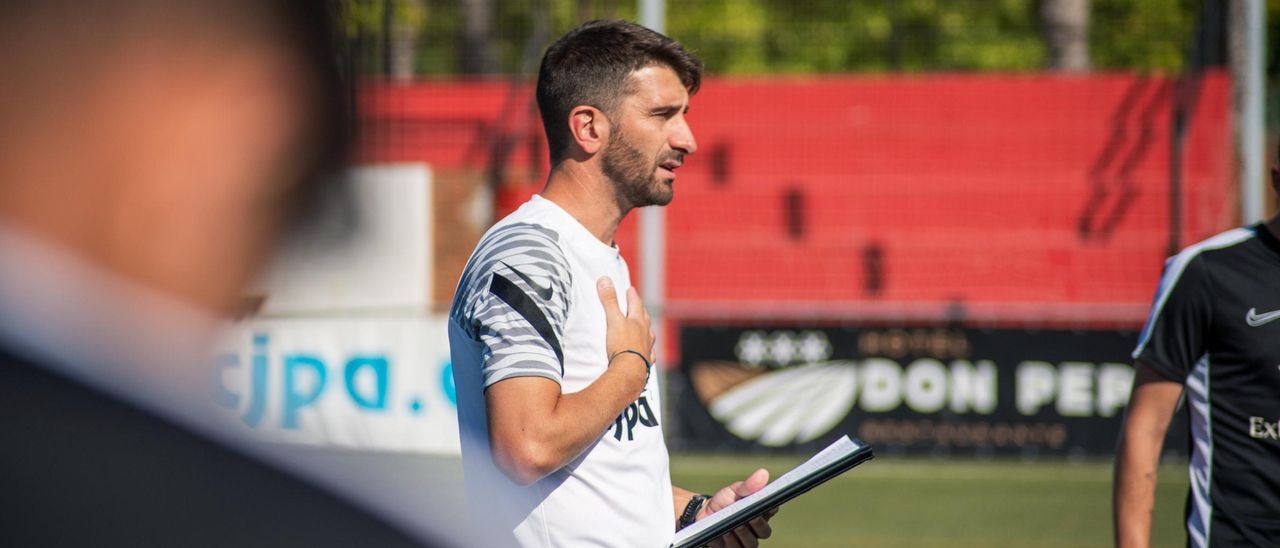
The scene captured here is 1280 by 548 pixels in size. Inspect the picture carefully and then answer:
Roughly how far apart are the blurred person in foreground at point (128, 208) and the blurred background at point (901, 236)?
4984 millimetres

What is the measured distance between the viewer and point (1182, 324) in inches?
122

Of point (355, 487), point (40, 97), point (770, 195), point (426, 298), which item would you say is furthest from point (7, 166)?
point (770, 195)

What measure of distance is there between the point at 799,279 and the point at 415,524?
44.1ft

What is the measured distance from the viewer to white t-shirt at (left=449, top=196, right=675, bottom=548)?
211cm

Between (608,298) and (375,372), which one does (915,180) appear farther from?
(608,298)

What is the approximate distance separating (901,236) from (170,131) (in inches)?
555

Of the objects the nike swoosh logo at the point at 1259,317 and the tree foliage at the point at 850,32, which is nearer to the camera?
the nike swoosh logo at the point at 1259,317

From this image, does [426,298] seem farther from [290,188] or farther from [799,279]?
[290,188]

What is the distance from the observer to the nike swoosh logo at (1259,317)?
3059 mm


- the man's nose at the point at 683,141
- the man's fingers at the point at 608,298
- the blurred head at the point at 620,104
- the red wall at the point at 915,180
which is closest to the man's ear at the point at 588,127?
the blurred head at the point at 620,104

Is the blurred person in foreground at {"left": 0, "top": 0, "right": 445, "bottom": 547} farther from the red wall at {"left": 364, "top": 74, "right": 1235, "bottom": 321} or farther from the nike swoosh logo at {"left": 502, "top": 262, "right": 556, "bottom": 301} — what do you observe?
the red wall at {"left": 364, "top": 74, "right": 1235, "bottom": 321}

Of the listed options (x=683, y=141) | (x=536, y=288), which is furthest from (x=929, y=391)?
(x=536, y=288)

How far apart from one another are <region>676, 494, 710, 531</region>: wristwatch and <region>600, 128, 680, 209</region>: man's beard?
1.80 ft

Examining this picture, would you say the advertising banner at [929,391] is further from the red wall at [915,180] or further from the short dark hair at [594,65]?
the short dark hair at [594,65]
